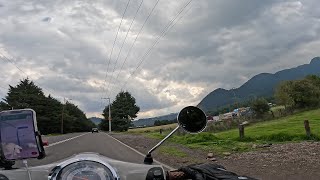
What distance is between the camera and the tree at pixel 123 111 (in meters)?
150

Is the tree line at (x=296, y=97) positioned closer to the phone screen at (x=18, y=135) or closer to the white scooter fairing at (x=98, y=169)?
the white scooter fairing at (x=98, y=169)

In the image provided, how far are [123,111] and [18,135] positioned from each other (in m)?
150

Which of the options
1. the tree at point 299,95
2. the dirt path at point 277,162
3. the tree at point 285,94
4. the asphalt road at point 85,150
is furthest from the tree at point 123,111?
the dirt path at point 277,162

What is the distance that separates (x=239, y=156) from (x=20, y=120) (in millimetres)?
17259

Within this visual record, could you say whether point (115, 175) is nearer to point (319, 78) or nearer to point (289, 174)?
point (289, 174)

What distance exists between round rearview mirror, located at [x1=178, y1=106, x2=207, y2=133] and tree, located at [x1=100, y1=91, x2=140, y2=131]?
477 ft

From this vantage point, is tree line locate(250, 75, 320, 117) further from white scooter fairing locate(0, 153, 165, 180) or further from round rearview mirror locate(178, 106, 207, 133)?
white scooter fairing locate(0, 153, 165, 180)

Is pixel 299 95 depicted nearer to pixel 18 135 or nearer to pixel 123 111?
pixel 18 135

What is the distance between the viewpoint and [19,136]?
3398 mm

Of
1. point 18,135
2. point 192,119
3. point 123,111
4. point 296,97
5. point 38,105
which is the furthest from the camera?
point 123,111

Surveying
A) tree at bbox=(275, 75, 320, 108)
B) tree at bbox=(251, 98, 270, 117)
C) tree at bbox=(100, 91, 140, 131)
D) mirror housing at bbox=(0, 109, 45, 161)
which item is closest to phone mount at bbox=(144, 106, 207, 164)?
→ mirror housing at bbox=(0, 109, 45, 161)

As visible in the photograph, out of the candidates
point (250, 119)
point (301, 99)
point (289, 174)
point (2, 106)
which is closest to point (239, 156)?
point (289, 174)

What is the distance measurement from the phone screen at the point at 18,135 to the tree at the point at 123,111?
478 ft

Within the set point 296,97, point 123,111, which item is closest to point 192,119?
point 296,97
